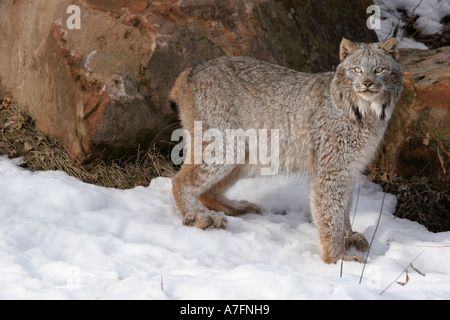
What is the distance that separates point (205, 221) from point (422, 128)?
2265mm

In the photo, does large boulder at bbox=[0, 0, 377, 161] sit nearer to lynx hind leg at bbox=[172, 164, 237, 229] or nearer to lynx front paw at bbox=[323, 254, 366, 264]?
lynx hind leg at bbox=[172, 164, 237, 229]

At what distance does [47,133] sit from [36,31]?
3.48 ft

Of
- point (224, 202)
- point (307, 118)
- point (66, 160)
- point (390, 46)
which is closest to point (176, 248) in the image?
point (224, 202)

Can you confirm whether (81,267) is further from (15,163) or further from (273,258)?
(15,163)

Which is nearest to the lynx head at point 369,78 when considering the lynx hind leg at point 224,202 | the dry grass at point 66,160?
the lynx hind leg at point 224,202

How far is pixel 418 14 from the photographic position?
8117 millimetres

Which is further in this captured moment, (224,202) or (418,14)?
(418,14)

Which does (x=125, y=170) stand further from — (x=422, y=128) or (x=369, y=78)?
(x=422, y=128)


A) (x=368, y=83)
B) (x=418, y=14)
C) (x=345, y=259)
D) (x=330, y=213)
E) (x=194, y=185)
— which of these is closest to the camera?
(x=368, y=83)

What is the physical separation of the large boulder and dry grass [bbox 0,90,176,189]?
0.35ft

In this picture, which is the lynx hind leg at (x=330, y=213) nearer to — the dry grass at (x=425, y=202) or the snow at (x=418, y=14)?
the dry grass at (x=425, y=202)

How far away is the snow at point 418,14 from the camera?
7.70 metres

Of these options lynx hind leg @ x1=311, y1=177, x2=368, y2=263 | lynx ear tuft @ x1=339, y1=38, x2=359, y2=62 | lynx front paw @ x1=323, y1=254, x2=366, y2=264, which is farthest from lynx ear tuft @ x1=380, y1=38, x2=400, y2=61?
lynx front paw @ x1=323, y1=254, x2=366, y2=264
